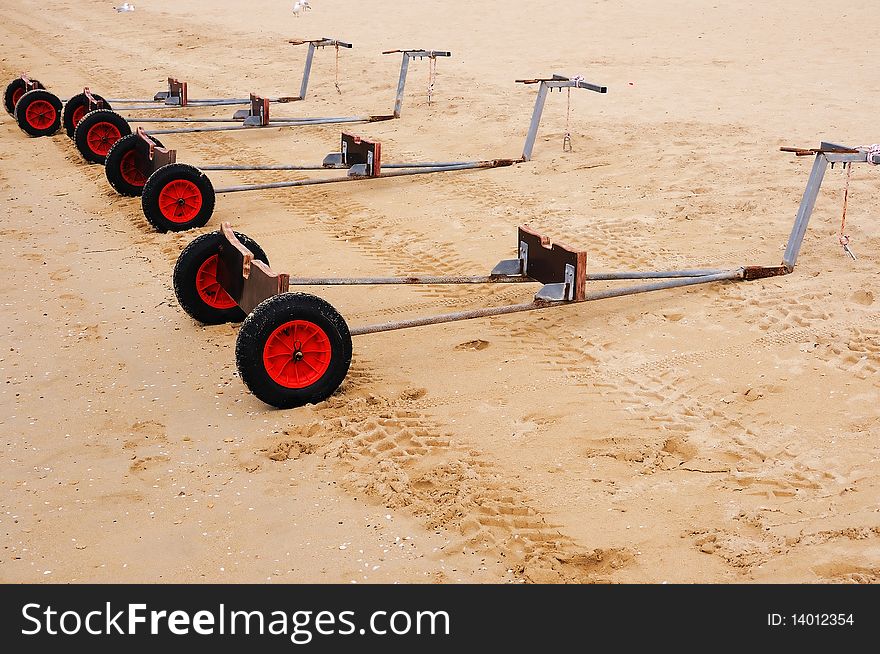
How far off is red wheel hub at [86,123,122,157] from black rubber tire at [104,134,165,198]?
1.81m

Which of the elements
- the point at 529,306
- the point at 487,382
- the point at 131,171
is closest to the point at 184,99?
the point at 131,171

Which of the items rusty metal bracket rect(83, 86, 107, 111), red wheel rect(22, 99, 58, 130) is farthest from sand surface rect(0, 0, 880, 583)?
red wheel rect(22, 99, 58, 130)

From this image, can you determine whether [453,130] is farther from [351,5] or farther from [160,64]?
[351,5]

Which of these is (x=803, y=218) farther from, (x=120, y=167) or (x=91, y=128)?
(x=91, y=128)

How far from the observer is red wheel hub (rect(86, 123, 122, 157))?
12.0 metres

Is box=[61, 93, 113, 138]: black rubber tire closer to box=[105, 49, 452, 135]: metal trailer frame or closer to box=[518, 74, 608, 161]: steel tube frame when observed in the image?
box=[105, 49, 452, 135]: metal trailer frame

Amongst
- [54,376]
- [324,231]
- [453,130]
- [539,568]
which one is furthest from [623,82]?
[539,568]

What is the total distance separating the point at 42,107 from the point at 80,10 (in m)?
16.9

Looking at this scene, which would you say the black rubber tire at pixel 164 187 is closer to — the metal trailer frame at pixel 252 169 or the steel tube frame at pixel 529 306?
the metal trailer frame at pixel 252 169

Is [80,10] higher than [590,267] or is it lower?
higher

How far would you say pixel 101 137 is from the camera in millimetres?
12117

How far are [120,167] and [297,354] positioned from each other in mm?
5592

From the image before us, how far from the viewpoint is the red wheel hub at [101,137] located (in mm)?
11984

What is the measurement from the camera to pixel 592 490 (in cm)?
471
